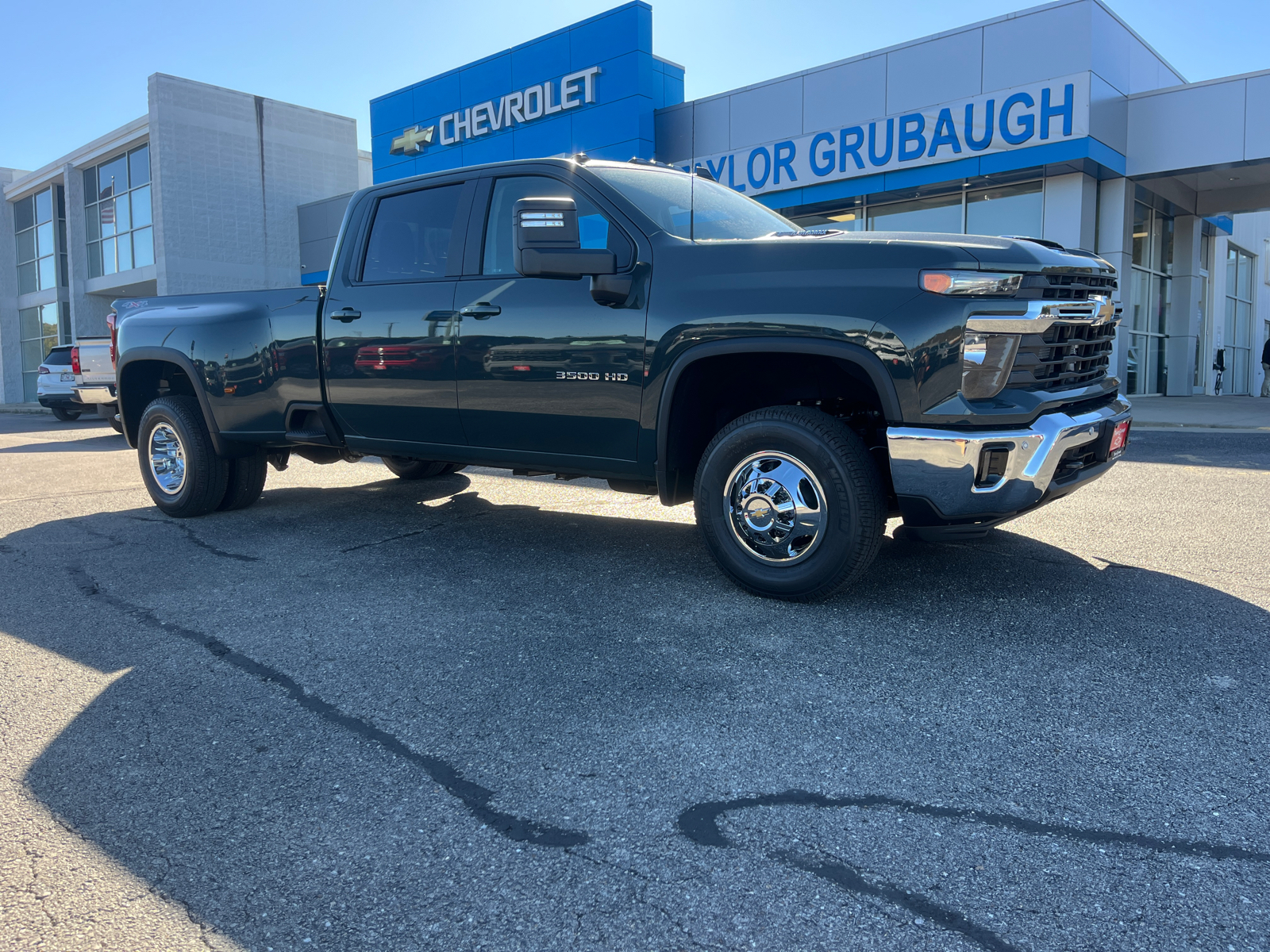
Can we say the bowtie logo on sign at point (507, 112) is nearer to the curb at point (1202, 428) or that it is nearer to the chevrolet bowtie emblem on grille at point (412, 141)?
the chevrolet bowtie emblem on grille at point (412, 141)

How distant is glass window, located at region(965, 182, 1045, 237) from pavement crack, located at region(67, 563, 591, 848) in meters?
15.7

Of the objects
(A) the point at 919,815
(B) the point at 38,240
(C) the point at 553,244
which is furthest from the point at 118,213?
(A) the point at 919,815

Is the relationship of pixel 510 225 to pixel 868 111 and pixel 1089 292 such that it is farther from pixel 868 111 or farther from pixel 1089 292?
pixel 868 111

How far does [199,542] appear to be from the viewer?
5684 mm

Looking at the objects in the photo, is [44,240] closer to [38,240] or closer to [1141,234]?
[38,240]

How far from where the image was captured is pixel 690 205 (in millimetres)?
4773

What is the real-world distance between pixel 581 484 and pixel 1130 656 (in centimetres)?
483

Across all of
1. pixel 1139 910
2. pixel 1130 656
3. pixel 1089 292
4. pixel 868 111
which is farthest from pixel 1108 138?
pixel 1139 910

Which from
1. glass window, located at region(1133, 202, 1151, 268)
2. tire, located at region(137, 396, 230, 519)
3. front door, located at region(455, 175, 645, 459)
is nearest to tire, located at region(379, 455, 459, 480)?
tire, located at region(137, 396, 230, 519)

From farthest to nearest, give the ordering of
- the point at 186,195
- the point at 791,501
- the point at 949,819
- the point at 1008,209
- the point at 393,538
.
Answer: the point at 186,195 < the point at 1008,209 < the point at 393,538 < the point at 791,501 < the point at 949,819

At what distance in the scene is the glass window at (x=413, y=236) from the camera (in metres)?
5.13

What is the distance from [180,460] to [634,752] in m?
4.96

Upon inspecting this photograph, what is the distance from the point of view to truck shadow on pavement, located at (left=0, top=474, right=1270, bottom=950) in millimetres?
2021

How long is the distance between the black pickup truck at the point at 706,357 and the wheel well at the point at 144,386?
3.41 feet
